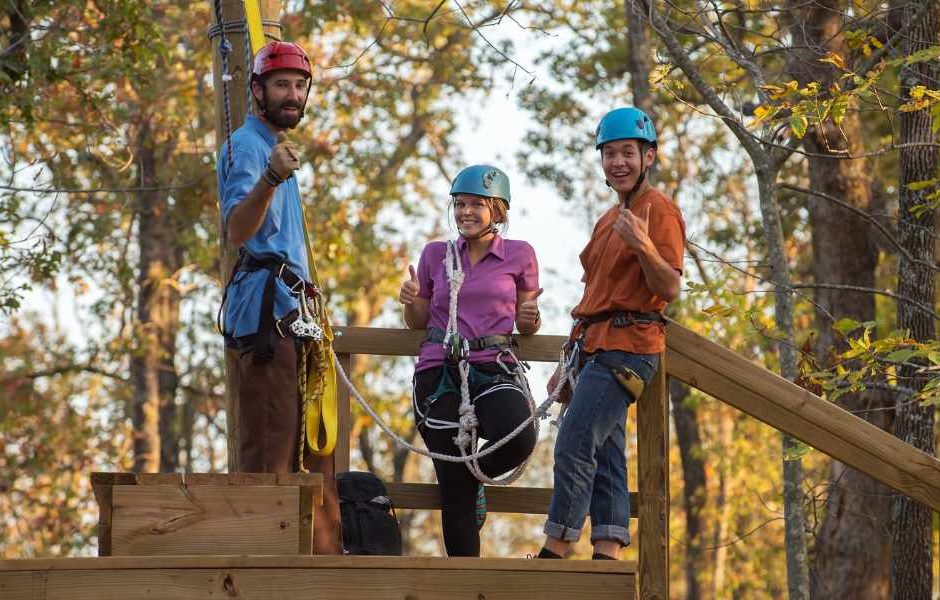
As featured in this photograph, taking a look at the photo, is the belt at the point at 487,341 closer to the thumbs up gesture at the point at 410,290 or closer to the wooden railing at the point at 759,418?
the thumbs up gesture at the point at 410,290

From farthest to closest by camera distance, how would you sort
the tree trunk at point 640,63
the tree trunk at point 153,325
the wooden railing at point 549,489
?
1. the tree trunk at point 153,325
2. the tree trunk at point 640,63
3. the wooden railing at point 549,489

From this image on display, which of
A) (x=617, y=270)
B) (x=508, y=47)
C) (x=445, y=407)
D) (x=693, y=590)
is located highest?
(x=508, y=47)

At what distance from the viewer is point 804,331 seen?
21.5 m

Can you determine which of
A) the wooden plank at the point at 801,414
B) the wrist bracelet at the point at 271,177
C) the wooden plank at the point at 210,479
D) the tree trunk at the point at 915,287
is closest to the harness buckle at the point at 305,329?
the wrist bracelet at the point at 271,177

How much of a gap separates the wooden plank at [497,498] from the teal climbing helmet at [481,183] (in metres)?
1.37

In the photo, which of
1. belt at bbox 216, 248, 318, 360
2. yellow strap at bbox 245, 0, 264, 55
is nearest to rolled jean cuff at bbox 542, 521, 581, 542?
belt at bbox 216, 248, 318, 360

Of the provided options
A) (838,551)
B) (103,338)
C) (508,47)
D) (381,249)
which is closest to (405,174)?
(381,249)

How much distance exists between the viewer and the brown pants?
5.42 metres

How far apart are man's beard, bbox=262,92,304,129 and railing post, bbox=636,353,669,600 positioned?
173 centimetres

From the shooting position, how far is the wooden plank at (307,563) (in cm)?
469

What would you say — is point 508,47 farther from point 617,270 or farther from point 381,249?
point 617,270

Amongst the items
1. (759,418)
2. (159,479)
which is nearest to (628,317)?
(759,418)

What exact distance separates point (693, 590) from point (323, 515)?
16.6 metres

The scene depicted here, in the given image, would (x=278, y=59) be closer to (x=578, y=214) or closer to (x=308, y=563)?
(x=308, y=563)
